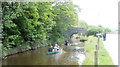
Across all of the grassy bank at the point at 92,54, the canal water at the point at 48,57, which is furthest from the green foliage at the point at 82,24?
the canal water at the point at 48,57

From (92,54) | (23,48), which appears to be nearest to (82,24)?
(92,54)

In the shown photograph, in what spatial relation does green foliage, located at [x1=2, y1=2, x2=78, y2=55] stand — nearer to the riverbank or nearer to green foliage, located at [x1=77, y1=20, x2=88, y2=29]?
the riverbank

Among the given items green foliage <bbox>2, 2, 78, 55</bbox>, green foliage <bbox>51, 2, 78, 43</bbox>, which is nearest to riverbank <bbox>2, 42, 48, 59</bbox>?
green foliage <bbox>2, 2, 78, 55</bbox>

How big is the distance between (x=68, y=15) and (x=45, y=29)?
621 millimetres

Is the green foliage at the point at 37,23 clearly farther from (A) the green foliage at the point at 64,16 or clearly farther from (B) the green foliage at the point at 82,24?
(B) the green foliage at the point at 82,24

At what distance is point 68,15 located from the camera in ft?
10.4

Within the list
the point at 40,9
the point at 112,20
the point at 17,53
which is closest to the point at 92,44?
the point at 112,20

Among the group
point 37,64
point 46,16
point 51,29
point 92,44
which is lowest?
point 37,64

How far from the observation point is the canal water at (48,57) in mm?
3001

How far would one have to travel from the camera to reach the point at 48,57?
3225mm

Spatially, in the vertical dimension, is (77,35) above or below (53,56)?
above

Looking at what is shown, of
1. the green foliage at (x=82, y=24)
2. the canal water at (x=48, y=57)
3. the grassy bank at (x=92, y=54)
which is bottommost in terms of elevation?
the canal water at (x=48, y=57)

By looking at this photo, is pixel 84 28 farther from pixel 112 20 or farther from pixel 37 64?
pixel 37 64

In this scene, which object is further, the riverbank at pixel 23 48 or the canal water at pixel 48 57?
the riverbank at pixel 23 48
